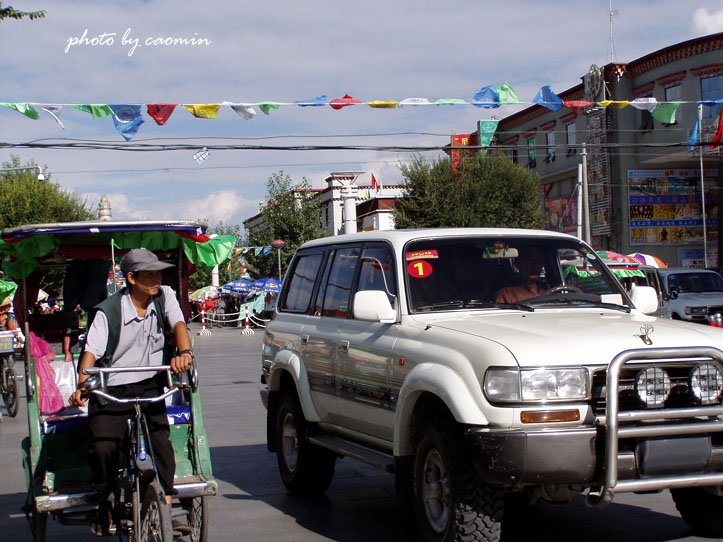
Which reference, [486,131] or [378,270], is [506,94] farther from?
[486,131]

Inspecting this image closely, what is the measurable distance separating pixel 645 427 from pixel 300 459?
345 centimetres

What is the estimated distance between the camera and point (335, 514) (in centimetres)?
689

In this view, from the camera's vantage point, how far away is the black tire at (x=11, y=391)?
1364 cm

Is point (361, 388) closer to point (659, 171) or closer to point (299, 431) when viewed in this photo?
point (299, 431)

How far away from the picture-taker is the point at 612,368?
4.53 metres

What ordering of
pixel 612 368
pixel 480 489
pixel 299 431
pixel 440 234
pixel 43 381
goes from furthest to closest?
pixel 299 431, pixel 440 234, pixel 43 381, pixel 480 489, pixel 612 368

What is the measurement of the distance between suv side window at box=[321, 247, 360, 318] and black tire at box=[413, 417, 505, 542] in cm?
181

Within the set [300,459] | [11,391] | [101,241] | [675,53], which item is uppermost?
[675,53]

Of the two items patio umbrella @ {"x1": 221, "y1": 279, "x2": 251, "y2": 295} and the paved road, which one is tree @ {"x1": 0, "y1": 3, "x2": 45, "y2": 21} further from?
patio umbrella @ {"x1": 221, "y1": 279, "x2": 251, "y2": 295}

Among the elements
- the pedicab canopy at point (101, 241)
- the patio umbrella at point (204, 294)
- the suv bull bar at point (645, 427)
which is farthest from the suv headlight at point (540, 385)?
the patio umbrella at point (204, 294)

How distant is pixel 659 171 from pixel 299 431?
3778cm

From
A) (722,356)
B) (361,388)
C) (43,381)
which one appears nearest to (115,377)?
(43,381)

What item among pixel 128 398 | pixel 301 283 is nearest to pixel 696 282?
pixel 301 283

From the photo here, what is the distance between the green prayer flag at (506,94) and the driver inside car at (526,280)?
9417mm
